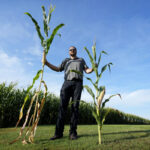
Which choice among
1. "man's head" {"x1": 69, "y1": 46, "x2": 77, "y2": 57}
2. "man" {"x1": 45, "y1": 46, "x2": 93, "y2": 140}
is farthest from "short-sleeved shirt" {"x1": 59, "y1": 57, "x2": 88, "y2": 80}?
"man's head" {"x1": 69, "y1": 46, "x2": 77, "y2": 57}

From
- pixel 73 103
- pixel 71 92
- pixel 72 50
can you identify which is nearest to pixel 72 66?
pixel 72 50

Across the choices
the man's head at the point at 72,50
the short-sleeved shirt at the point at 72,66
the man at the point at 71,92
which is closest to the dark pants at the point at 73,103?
the man at the point at 71,92

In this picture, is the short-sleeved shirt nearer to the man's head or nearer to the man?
the man

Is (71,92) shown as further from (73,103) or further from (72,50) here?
(72,50)

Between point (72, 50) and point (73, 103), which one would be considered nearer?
point (73, 103)

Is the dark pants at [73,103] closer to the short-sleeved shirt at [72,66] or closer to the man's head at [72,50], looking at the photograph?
the short-sleeved shirt at [72,66]

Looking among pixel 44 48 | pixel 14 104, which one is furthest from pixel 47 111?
pixel 44 48

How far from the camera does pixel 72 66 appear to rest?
128 inches

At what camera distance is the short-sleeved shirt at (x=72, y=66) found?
10.3ft

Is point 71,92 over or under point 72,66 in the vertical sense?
under

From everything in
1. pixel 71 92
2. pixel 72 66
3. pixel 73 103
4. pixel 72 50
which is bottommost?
pixel 73 103

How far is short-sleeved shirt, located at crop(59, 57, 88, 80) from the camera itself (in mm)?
3150

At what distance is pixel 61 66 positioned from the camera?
3432mm

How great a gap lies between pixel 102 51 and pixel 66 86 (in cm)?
96
